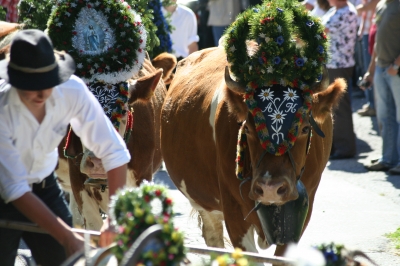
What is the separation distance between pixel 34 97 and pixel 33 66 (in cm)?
15

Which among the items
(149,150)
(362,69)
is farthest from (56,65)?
(362,69)

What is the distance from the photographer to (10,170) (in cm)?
365

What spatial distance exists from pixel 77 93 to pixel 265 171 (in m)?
1.58

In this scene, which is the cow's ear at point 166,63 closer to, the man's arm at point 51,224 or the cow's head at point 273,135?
the cow's head at point 273,135

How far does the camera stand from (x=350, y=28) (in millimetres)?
10992

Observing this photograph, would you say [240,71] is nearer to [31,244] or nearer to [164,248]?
[31,244]

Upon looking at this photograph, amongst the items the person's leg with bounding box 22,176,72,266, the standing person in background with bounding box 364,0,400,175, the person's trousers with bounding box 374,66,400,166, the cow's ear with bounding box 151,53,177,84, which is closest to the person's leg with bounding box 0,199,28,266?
the person's leg with bounding box 22,176,72,266

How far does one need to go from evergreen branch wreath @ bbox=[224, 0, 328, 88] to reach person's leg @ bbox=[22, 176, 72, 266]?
1.58 meters

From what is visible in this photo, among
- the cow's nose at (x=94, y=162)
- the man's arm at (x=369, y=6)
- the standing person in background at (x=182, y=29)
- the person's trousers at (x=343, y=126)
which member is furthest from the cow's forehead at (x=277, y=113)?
the standing person in background at (x=182, y=29)

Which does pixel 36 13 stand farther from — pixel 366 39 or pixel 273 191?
pixel 366 39

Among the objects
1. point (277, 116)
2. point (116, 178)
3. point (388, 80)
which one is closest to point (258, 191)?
point (277, 116)

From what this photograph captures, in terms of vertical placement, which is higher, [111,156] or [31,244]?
[111,156]

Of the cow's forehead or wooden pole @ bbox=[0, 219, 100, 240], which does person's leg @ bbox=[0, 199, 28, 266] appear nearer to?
wooden pole @ bbox=[0, 219, 100, 240]

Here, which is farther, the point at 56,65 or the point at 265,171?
the point at 265,171
